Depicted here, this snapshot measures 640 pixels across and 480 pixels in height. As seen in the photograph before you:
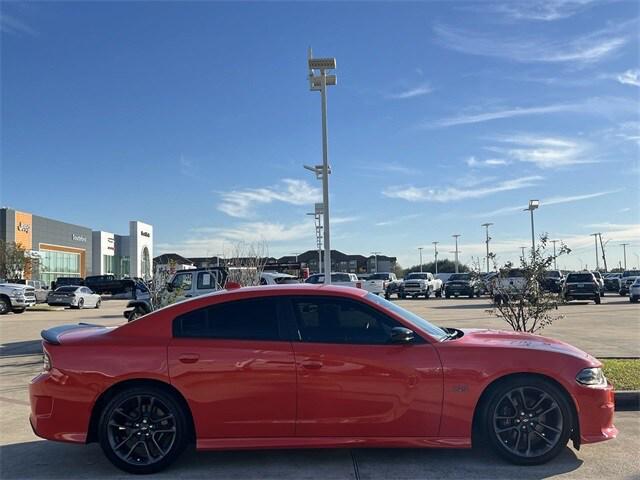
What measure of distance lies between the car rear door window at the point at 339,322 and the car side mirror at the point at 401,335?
0.12 meters

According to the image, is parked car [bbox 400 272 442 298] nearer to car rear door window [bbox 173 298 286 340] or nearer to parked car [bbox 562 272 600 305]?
parked car [bbox 562 272 600 305]

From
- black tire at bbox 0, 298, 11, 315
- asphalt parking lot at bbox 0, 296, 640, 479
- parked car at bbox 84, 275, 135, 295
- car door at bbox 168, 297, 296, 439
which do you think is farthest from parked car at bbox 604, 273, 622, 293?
car door at bbox 168, 297, 296, 439

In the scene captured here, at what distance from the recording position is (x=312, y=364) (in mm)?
4961

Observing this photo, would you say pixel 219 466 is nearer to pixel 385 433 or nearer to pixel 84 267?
pixel 385 433

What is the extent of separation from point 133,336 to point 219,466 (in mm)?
1393

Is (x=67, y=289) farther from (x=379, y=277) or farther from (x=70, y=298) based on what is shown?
(x=379, y=277)

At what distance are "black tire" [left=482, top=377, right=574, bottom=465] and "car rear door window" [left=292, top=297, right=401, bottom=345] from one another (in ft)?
3.63

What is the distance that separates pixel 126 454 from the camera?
5.01 metres

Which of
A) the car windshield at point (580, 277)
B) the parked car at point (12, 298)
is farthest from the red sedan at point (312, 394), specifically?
the car windshield at point (580, 277)

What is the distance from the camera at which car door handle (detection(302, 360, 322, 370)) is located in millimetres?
4953

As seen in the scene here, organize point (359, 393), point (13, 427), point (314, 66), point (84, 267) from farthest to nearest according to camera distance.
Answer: point (84, 267) < point (314, 66) < point (13, 427) < point (359, 393)

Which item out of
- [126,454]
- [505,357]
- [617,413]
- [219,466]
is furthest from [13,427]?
[617,413]

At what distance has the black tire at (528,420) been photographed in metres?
5.02

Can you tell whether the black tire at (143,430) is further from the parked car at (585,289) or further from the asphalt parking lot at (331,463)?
the parked car at (585,289)
